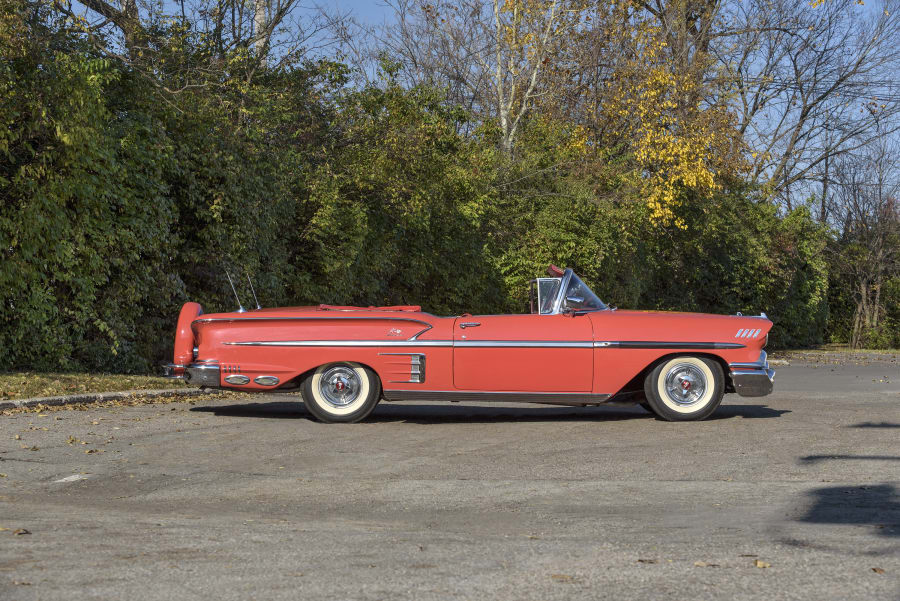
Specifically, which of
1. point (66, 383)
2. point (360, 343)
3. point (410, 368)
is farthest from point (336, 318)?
point (66, 383)

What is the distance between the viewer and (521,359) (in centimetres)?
1018

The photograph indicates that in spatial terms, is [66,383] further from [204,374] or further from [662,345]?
[662,345]

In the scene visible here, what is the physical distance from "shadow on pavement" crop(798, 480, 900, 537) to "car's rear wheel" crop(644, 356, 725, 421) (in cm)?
351

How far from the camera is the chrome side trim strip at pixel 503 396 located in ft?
33.4

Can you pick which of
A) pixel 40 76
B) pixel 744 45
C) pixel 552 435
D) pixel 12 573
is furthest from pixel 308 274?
pixel 744 45

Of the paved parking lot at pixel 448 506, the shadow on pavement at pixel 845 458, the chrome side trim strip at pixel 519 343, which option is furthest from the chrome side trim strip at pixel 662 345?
the shadow on pavement at pixel 845 458

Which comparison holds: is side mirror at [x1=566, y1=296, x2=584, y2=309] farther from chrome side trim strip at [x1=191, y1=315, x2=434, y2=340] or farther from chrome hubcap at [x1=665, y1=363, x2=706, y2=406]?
chrome side trim strip at [x1=191, y1=315, x2=434, y2=340]

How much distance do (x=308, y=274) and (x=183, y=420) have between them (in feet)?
28.3

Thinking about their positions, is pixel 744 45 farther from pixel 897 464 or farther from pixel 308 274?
pixel 897 464

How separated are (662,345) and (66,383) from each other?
7111mm

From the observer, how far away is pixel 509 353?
10.2 meters

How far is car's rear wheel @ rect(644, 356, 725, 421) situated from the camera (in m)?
10.4

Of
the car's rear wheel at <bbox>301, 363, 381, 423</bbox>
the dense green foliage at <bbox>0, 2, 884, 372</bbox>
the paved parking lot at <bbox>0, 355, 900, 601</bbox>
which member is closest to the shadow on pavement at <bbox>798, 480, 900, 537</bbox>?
the paved parking lot at <bbox>0, 355, 900, 601</bbox>

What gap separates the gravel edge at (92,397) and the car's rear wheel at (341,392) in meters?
3.03
